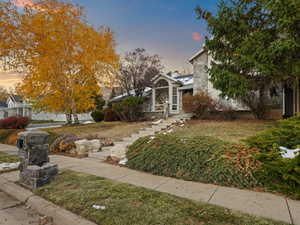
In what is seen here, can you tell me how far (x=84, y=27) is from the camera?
12.3 meters

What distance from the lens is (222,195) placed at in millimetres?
3094

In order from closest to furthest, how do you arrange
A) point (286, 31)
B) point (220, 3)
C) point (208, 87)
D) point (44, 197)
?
1. point (44, 197)
2. point (286, 31)
3. point (220, 3)
4. point (208, 87)

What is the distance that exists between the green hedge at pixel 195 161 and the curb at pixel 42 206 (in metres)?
2.29

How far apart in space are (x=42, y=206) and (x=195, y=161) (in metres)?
3.13

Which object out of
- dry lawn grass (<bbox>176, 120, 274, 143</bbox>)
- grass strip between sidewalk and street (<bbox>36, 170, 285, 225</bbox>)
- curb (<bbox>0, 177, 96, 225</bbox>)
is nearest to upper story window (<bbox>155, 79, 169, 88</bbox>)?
dry lawn grass (<bbox>176, 120, 274, 143</bbox>)

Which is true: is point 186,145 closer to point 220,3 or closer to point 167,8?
point 220,3

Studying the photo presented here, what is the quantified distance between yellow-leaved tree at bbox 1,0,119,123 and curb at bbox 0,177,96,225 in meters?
9.42

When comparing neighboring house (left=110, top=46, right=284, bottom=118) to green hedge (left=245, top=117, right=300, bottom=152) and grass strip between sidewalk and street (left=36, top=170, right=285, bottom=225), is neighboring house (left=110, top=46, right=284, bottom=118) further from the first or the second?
grass strip between sidewalk and street (left=36, top=170, right=285, bottom=225)

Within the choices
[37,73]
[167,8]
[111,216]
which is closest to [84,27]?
[37,73]

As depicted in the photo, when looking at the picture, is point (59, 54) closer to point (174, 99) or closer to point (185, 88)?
point (174, 99)

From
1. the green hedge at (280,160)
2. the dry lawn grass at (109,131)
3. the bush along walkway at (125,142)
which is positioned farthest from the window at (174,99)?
the green hedge at (280,160)

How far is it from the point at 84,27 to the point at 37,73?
4553mm

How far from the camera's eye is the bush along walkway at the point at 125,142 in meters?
5.86

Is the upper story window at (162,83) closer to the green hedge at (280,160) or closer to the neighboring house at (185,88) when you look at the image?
the neighboring house at (185,88)
